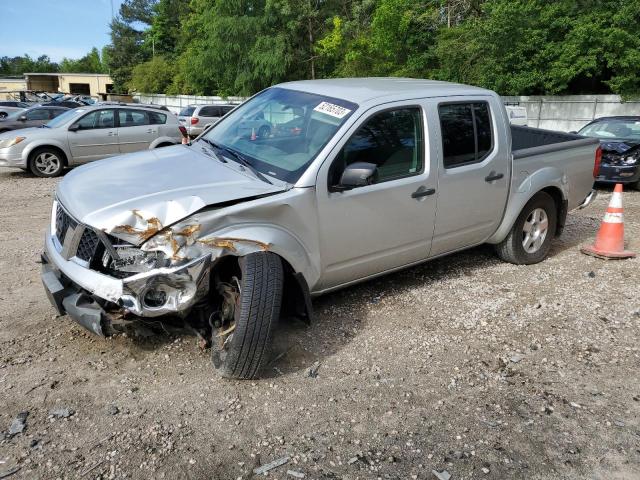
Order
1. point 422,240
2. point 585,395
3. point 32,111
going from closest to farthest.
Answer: point 585,395, point 422,240, point 32,111

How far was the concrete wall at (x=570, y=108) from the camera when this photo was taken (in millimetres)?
20641

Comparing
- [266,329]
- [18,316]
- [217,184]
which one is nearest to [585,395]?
[266,329]

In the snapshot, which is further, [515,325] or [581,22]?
[581,22]

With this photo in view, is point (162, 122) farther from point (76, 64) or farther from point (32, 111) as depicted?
point (76, 64)

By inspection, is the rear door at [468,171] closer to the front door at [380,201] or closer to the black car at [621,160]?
the front door at [380,201]

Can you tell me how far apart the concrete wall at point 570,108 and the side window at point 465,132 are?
18875 mm

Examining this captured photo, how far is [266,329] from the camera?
10.6ft

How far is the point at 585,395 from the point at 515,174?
2.36 m

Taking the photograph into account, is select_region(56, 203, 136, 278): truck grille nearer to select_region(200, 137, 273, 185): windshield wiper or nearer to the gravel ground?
the gravel ground

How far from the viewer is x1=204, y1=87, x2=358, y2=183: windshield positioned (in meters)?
3.80

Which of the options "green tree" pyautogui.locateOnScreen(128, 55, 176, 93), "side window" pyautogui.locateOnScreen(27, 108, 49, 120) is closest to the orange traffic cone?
"side window" pyautogui.locateOnScreen(27, 108, 49, 120)

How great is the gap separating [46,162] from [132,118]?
2.10 meters

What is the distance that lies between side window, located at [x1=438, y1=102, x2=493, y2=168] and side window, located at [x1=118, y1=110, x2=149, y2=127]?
9.28m

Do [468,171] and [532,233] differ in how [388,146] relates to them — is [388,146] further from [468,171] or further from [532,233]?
[532,233]
